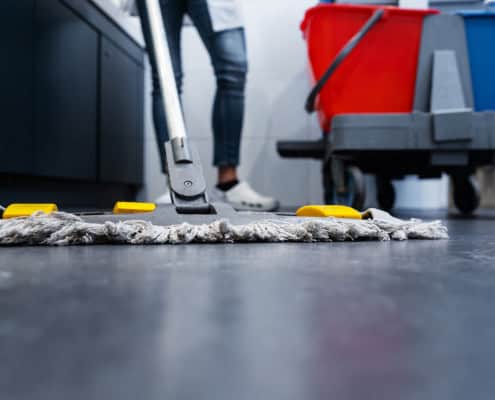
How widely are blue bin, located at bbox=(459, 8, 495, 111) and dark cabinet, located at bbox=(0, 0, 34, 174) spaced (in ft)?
3.99

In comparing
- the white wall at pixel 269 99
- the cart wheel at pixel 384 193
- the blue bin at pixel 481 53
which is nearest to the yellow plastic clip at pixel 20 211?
the blue bin at pixel 481 53

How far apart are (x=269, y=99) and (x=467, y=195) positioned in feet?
3.03

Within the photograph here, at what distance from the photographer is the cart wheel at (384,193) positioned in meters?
2.07

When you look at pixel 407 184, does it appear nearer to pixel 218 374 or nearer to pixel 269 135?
pixel 269 135

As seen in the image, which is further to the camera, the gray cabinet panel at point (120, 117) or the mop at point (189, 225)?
the gray cabinet panel at point (120, 117)

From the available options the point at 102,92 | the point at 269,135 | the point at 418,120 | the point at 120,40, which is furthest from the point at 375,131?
the point at 120,40

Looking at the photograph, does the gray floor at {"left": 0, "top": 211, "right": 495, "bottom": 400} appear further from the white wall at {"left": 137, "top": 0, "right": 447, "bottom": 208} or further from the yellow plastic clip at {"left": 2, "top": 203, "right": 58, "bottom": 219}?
the white wall at {"left": 137, "top": 0, "right": 447, "bottom": 208}

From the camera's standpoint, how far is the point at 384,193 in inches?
81.7

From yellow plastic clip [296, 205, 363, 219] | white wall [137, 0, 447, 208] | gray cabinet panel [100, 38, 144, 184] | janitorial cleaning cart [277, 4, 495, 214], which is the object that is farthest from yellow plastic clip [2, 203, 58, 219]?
white wall [137, 0, 447, 208]

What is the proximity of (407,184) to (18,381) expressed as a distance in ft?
7.55

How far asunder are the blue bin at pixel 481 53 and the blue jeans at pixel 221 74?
24.7 inches

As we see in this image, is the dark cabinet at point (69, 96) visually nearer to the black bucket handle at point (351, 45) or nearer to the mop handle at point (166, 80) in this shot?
the mop handle at point (166, 80)

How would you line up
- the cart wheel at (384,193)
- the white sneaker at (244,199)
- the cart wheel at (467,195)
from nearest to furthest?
1. the white sneaker at (244,199)
2. the cart wheel at (467,195)
3. the cart wheel at (384,193)

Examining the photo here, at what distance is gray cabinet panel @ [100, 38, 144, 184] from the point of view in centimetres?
186
